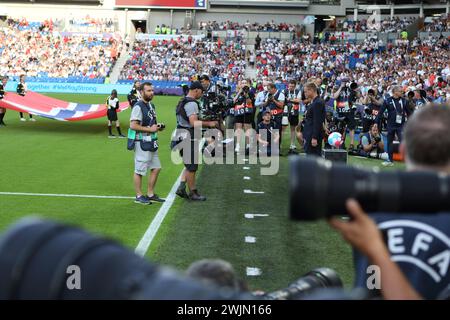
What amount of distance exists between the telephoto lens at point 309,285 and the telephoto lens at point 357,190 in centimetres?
58

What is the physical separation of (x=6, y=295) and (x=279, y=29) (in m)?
51.4

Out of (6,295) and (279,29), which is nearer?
(6,295)

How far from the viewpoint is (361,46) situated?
139 feet

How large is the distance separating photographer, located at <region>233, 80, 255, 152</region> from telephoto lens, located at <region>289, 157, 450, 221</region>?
41.0ft

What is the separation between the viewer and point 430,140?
167 cm

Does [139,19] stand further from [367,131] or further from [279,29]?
[367,131]

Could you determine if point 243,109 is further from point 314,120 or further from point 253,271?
point 253,271

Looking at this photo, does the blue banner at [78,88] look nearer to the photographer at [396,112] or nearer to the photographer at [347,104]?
the photographer at [347,104]

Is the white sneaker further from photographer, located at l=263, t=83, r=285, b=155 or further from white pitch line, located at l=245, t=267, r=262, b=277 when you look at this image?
white pitch line, located at l=245, t=267, r=262, b=277

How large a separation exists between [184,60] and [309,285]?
43.7 m

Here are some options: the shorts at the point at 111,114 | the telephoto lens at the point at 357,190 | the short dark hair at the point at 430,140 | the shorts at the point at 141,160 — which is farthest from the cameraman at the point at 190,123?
the shorts at the point at 111,114

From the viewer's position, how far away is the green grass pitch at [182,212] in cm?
580

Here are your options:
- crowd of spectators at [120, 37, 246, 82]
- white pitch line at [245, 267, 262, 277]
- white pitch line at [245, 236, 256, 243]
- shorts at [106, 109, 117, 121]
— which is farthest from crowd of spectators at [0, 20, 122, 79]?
white pitch line at [245, 267, 262, 277]
